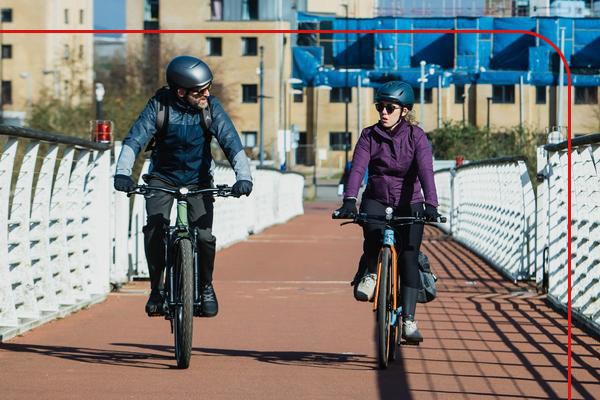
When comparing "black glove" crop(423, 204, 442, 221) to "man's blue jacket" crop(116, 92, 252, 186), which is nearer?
"black glove" crop(423, 204, 442, 221)

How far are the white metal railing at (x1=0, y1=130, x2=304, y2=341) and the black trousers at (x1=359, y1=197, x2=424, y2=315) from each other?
8.60ft

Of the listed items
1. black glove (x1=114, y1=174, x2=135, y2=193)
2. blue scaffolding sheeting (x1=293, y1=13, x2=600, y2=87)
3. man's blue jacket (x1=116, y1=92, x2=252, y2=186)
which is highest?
blue scaffolding sheeting (x1=293, y1=13, x2=600, y2=87)

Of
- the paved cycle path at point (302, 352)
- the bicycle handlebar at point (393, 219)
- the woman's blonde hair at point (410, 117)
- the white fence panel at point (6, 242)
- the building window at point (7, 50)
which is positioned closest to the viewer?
the paved cycle path at point (302, 352)

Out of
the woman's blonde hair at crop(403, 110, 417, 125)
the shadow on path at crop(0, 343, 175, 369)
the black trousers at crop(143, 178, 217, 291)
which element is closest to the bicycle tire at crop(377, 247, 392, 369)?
the woman's blonde hair at crop(403, 110, 417, 125)

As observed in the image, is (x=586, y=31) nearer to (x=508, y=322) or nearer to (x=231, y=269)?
(x=231, y=269)

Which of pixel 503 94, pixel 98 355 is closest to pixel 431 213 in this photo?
pixel 98 355

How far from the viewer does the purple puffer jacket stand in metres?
9.09

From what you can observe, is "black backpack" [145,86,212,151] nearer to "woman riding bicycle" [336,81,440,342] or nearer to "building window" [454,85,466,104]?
"woman riding bicycle" [336,81,440,342]

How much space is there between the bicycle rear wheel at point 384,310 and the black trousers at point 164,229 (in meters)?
1.09

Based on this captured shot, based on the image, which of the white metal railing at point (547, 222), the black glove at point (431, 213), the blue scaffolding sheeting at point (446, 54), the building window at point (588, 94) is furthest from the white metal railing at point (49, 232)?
the building window at point (588, 94)

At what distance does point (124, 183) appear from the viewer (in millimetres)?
8773

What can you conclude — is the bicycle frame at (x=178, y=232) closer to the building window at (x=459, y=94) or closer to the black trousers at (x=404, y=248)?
the black trousers at (x=404, y=248)

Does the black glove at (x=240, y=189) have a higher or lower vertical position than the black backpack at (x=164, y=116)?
lower

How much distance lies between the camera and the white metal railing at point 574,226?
11273mm
